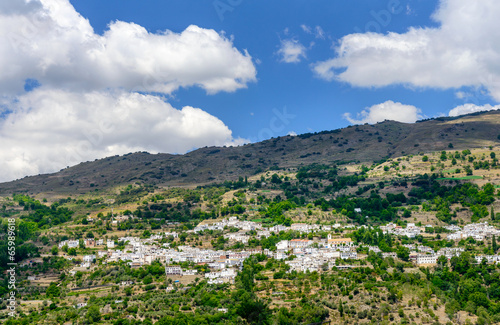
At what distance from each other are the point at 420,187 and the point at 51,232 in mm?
63316

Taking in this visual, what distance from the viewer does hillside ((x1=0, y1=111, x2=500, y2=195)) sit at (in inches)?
4926

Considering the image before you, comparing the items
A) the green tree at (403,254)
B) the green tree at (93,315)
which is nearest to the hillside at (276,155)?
the green tree at (403,254)

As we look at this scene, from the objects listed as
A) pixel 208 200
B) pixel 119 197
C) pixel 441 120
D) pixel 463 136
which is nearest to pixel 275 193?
pixel 208 200

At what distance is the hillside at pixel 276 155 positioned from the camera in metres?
125

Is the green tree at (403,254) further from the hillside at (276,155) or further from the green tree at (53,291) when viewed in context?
the hillside at (276,155)

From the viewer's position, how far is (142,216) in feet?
298

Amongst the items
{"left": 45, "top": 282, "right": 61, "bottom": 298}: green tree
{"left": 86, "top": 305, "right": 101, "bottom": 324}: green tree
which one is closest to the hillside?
{"left": 45, "top": 282, "right": 61, "bottom": 298}: green tree

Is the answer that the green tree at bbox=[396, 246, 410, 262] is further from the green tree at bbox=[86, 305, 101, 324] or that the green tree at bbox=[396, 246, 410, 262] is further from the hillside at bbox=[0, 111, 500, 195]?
the hillside at bbox=[0, 111, 500, 195]

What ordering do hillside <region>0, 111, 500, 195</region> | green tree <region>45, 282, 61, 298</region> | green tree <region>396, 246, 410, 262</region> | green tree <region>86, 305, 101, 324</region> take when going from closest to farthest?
green tree <region>86, 305, 101, 324</region>
green tree <region>45, 282, 61, 298</region>
green tree <region>396, 246, 410, 262</region>
hillside <region>0, 111, 500, 195</region>

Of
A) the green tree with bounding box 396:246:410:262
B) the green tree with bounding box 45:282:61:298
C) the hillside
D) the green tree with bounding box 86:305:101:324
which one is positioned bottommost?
the green tree with bounding box 86:305:101:324

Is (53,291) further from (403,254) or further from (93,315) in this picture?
(403,254)

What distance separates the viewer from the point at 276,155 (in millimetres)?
144750

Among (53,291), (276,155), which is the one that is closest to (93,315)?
(53,291)

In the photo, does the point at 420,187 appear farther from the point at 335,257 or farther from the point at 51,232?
the point at 51,232
